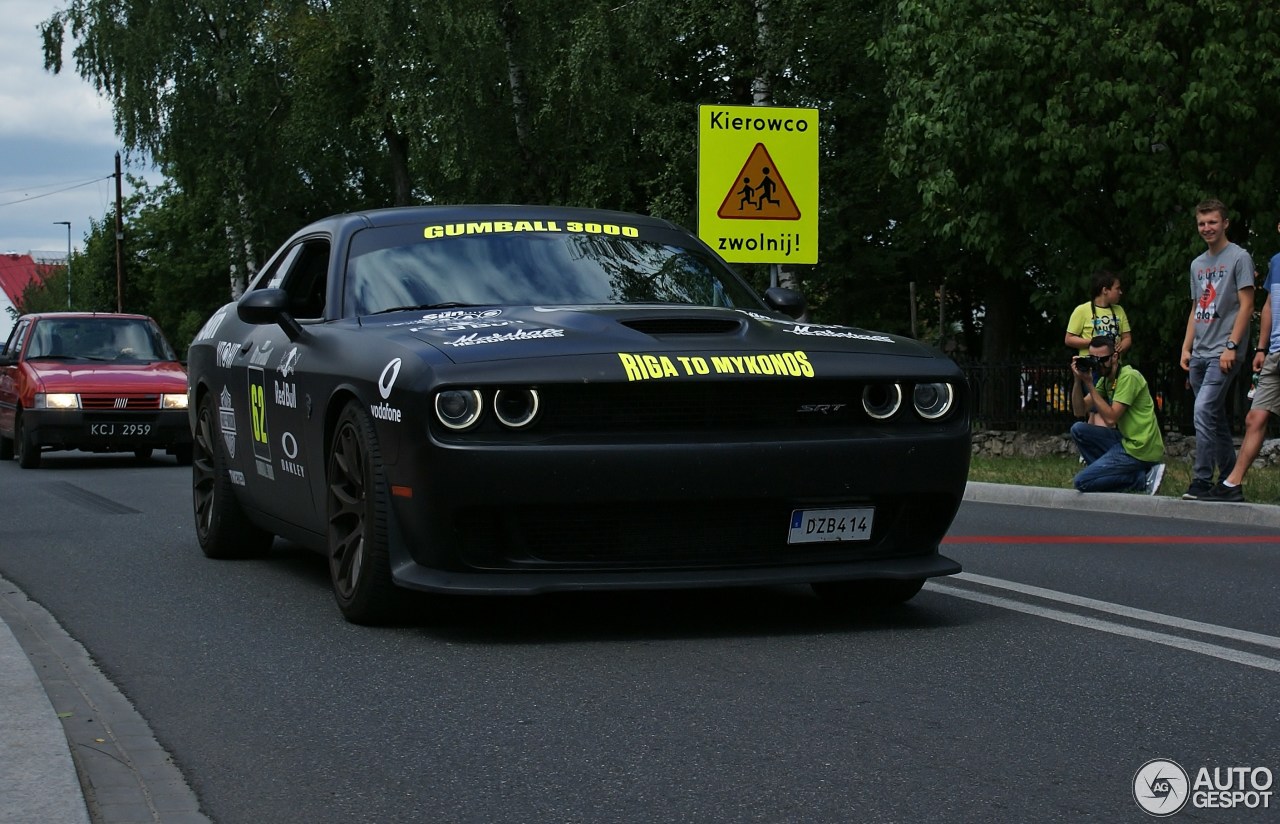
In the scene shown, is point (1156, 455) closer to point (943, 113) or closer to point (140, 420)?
point (943, 113)

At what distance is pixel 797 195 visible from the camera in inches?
692

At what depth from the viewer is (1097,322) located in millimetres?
14023

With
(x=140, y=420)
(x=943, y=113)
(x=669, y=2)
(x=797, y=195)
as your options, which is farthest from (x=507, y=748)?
(x=669, y=2)

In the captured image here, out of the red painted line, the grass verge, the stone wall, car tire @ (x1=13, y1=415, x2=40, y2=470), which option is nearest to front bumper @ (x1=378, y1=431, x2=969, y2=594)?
the red painted line

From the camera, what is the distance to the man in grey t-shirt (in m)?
11.9

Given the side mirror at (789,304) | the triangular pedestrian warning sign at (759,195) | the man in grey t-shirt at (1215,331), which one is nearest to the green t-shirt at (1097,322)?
the man in grey t-shirt at (1215,331)

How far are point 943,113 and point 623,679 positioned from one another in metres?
16.0

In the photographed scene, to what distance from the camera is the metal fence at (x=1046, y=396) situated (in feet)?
66.4

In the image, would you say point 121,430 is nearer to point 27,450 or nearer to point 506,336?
point 27,450

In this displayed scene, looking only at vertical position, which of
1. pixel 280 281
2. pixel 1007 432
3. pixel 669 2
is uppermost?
pixel 669 2

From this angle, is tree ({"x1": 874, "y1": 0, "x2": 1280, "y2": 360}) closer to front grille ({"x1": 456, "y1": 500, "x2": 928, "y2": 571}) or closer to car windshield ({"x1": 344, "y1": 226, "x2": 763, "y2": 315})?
car windshield ({"x1": 344, "y1": 226, "x2": 763, "y2": 315})

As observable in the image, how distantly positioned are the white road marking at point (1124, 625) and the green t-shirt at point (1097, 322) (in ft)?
20.5

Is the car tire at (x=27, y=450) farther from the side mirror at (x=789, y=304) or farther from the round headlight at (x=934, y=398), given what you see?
the round headlight at (x=934, y=398)

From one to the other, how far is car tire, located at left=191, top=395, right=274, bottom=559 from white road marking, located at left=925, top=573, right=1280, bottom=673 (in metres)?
3.39
